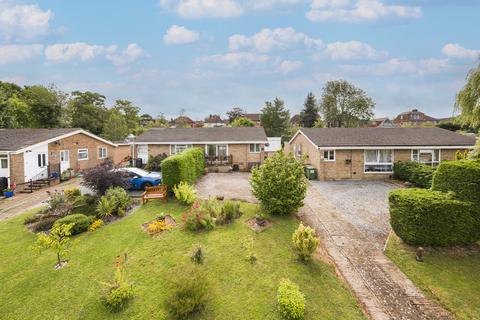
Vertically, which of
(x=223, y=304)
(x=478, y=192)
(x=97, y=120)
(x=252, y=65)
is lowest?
(x=223, y=304)

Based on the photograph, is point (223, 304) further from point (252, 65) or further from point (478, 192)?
point (252, 65)

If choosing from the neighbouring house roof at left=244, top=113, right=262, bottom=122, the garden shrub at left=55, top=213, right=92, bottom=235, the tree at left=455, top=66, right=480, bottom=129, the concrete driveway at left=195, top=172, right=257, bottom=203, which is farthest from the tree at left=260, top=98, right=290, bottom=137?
the garden shrub at left=55, top=213, right=92, bottom=235

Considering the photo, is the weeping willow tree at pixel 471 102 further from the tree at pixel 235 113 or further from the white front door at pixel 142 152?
the tree at pixel 235 113

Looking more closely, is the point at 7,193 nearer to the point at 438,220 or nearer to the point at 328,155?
the point at 328,155

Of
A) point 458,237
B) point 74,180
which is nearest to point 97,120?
point 74,180

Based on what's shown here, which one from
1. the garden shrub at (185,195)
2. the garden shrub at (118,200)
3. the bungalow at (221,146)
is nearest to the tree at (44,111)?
the bungalow at (221,146)

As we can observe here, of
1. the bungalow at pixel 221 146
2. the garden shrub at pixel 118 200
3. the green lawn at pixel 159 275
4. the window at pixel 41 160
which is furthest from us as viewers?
the bungalow at pixel 221 146
